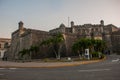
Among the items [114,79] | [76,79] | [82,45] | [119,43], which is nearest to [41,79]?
[76,79]

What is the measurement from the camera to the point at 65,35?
55.9 meters

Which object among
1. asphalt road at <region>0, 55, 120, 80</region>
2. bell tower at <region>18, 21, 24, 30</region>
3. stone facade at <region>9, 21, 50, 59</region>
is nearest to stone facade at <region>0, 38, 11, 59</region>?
stone facade at <region>9, 21, 50, 59</region>

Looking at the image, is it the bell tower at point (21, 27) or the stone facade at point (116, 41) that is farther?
the stone facade at point (116, 41)

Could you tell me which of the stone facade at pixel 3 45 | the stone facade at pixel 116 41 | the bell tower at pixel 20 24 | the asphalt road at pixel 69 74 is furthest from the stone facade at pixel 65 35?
the asphalt road at pixel 69 74

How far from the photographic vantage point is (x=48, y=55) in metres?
50.3

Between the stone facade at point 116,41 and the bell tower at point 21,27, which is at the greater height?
the bell tower at point 21,27

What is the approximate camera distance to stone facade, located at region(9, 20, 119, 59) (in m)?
50.0

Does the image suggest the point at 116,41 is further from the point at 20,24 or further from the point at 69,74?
the point at 69,74

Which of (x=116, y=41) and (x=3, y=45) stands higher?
(x=116, y=41)

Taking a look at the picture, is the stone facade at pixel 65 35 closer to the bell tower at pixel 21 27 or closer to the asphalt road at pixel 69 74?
the bell tower at pixel 21 27

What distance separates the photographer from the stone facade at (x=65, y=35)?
50.0m

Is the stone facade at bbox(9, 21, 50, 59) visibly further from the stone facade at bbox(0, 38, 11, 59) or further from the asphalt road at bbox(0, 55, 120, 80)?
the asphalt road at bbox(0, 55, 120, 80)

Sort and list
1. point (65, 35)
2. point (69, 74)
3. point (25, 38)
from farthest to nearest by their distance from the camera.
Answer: point (65, 35) → point (25, 38) → point (69, 74)

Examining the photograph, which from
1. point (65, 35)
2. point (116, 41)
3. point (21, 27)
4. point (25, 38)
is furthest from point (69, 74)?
point (116, 41)
